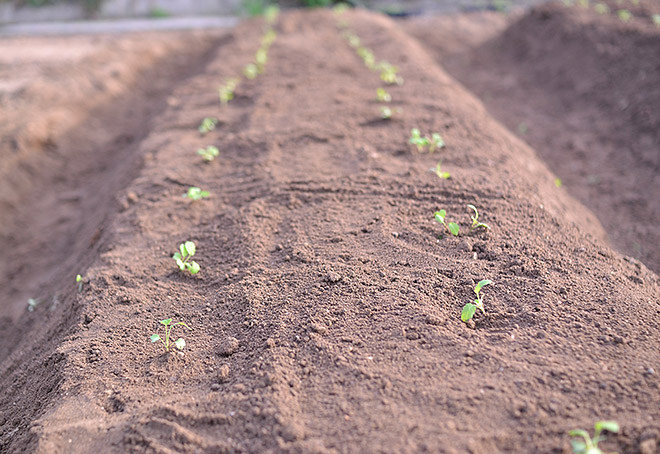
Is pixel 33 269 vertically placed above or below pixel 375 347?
below

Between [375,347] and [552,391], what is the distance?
0.72 meters

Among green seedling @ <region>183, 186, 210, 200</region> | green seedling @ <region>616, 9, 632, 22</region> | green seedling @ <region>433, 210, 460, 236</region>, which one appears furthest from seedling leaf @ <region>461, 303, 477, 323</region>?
green seedling @ <region>616, 9, 632, 22</region>

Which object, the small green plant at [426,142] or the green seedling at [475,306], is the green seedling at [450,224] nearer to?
the green seedling at [475,306]

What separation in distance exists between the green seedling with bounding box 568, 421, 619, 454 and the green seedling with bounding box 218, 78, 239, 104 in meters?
4.54

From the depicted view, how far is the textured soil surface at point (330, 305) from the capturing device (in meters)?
1.79

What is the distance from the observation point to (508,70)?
7.17 meters

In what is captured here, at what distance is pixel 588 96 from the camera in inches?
222

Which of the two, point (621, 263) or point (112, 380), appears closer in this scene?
point (112, 380)

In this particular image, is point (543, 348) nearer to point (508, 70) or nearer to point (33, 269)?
point (33, 269)

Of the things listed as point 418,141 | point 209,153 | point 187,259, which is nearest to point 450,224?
point 418,141

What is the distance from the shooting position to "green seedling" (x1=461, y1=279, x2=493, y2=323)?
6.93 ft

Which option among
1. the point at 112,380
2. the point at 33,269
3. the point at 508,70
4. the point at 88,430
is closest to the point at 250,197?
the point at 112,380

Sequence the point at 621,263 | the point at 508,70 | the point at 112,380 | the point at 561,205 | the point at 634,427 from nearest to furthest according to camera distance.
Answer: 1. the point at 634,427
2. the point at 112,380
3. the point at 621,263
4. the point at 561,205
5. the point at 508,70

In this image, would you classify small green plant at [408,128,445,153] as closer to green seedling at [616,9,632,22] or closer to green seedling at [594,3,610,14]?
green seedling at [616,9,632,22]
